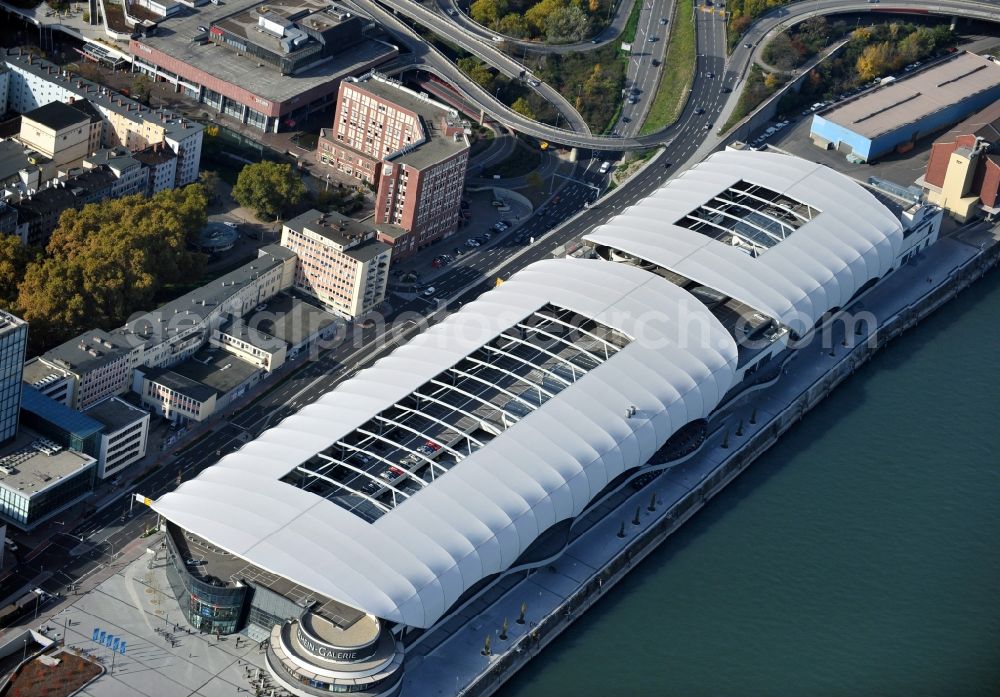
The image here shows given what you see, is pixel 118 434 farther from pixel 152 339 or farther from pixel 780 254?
pixel 780 254

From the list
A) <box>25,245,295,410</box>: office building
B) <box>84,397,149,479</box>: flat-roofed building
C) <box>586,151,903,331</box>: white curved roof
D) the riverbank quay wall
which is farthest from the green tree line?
the riverbank quay wall

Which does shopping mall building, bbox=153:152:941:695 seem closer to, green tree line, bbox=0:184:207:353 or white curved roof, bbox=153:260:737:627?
white curved roof, bbox=153:260:737:627

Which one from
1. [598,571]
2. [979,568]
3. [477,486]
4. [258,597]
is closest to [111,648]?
[258,597]

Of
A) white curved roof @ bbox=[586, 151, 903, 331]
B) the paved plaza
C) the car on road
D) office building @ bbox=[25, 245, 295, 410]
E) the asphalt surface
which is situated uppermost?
white curved roof @ bbox=[586, 151, 903, 331]

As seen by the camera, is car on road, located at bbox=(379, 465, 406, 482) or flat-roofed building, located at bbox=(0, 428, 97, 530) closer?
car on road, located at bbox=(379, 465, 406, 482)

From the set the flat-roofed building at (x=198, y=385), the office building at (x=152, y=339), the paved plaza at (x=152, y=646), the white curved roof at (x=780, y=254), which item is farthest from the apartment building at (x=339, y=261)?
the paved plaza at (x=152, y=646)

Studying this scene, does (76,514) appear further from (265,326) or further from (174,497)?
(265,326)

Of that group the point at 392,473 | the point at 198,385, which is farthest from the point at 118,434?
the point at 392,473
